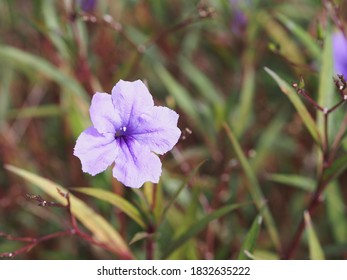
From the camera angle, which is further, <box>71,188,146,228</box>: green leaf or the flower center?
<box>71,188,146,228</box>: green leaf

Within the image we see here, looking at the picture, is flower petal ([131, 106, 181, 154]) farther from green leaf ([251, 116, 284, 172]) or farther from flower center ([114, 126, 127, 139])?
green leaf ([251, 116, 284, 172])

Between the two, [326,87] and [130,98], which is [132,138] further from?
[326,87]

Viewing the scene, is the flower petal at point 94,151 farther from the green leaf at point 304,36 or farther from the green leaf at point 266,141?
the green leaf at point 266,141

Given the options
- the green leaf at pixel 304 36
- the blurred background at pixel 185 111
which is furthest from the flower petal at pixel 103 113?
the green leaf at pixel 304 36

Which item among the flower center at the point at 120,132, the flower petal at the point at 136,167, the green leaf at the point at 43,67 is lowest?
the flower petal at the point at 136,167

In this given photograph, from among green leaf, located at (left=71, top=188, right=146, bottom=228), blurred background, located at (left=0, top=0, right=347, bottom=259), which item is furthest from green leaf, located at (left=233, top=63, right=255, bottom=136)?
green leaf, located at (left=71, top=188, right=146, bottom=228)
